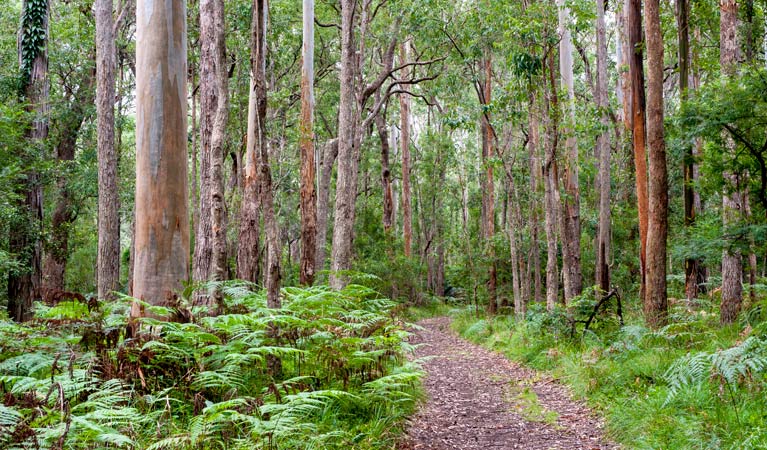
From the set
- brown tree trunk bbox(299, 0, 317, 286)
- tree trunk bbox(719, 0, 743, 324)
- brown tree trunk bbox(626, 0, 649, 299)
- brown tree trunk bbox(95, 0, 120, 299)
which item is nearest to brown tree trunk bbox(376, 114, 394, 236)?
brown tree trunk bbox(299, 0, 317, 286)

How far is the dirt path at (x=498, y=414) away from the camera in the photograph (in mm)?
5624

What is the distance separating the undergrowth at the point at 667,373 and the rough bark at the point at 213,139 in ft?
16.0

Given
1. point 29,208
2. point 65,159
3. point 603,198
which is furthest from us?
point 65,159

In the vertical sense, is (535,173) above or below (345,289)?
above

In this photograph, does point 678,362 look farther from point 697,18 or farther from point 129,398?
point 697,18

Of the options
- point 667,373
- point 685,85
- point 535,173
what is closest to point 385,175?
point 535,173

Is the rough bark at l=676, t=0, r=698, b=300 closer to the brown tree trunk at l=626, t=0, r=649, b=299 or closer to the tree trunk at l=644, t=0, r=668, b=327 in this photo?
the brown tree trunk at l=626, t=0, r=649, b=299

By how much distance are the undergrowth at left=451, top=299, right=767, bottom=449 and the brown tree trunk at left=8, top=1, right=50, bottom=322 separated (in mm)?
11614

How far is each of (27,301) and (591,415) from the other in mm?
13248

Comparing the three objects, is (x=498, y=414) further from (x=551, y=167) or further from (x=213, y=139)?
(x=551, y=167)

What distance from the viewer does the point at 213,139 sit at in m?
7.57

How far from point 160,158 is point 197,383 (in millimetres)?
2784

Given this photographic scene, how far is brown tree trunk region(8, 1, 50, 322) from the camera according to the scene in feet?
43.1

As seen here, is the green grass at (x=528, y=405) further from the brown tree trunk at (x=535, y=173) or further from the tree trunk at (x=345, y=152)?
the brown tree trunk at (x=535, y=173)
